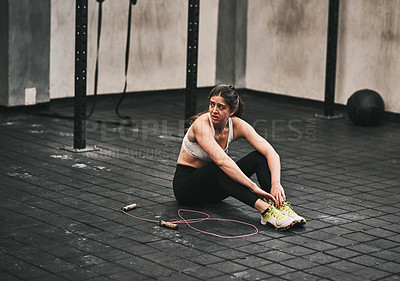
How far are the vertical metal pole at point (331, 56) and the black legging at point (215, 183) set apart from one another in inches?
180

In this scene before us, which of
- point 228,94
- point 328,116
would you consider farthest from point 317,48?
point 228,94

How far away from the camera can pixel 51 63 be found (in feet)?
32.2

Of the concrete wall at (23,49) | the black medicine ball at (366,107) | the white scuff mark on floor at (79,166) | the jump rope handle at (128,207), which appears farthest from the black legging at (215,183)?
the concrete wall at (23,49)

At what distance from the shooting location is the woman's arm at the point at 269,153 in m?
5.20

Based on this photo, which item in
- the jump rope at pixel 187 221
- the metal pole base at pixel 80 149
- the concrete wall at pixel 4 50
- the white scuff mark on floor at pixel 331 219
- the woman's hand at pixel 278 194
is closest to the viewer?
the jump rope at pixel 187 221

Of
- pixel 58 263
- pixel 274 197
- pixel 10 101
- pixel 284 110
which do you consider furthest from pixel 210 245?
pixel 284 110

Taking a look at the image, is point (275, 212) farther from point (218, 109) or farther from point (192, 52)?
point (192, 52)

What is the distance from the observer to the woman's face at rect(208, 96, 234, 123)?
208 inches

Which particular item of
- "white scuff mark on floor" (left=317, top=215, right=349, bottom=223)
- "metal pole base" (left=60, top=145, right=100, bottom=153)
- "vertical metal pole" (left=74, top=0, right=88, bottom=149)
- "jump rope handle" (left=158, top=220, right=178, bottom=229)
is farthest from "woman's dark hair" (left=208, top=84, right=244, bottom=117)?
"metal pole base" (left=60, top=145, right=100, bottom=153)

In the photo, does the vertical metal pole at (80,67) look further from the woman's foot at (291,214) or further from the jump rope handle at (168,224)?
the woman's foot at (291,214)

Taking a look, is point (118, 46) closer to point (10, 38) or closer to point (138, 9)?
point (138, 9)

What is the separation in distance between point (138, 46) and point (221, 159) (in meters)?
5.80

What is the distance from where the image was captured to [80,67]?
7.31 meters

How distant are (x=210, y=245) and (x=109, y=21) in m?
6.12
